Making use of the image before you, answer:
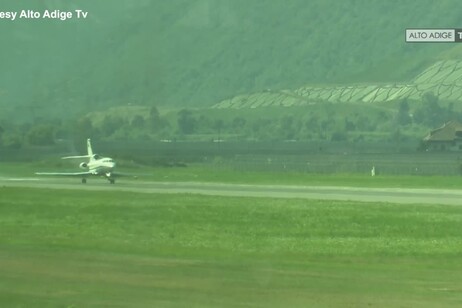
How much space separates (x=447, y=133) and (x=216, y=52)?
4140 centimetres

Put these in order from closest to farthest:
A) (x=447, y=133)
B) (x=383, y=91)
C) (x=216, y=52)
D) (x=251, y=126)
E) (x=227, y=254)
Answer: (x=227, y=254)
(x=216, y=52)
(x=251, y=126)
(x=447, y=133)
(x=383, y=91)

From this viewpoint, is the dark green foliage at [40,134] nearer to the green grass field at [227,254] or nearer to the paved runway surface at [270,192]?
the paved runway surface at [270,192]

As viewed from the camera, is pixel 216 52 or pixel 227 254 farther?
pixel 216 52

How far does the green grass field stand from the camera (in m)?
15.6

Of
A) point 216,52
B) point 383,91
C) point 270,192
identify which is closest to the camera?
point 270,192

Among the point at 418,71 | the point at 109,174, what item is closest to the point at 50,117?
the point at 109,174

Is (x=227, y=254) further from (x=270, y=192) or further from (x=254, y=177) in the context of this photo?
(x=254, y=177)

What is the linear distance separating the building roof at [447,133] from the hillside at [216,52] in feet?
19.6

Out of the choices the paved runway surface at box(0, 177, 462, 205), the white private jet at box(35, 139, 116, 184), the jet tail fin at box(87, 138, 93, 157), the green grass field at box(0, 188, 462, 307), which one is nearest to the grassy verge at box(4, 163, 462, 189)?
the paved runway surface at box(0, 177, 462, 205)

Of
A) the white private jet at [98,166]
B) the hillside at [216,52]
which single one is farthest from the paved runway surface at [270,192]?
the hillside at [216,52]

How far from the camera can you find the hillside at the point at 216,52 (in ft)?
133

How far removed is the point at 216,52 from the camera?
52125mm

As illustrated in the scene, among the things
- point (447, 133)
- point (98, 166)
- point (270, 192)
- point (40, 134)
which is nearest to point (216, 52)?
point (270, 192)

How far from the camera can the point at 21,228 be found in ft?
96.6
